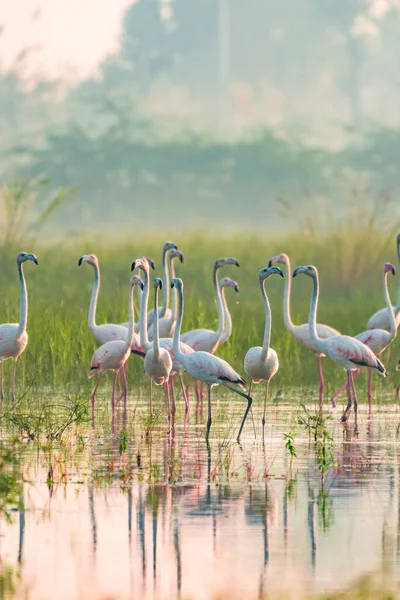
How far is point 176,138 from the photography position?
4234cm

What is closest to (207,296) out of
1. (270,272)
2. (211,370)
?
(270,272)

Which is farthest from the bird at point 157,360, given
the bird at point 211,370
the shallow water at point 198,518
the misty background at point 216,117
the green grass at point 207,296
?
the misty background at point 216,117

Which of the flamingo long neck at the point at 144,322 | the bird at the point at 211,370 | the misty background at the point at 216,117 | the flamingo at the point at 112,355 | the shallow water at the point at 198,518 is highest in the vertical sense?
the misty background at the point at 216,117

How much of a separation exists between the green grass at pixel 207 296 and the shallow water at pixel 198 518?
169 inches

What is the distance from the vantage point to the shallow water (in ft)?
22.1

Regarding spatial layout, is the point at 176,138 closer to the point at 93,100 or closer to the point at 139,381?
the point at 93,100

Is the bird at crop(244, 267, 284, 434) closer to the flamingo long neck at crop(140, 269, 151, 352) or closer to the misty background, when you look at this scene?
the flamingo long neck at crop(140, 269, 151, 352)

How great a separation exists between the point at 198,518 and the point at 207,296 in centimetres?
1892

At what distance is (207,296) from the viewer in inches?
1060

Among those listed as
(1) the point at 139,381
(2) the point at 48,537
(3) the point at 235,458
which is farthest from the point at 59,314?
(2) the point at 48,537

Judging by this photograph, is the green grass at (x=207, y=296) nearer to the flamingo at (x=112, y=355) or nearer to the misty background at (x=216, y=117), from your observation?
the flamingo at (x=112, y=355)

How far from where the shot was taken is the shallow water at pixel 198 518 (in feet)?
22.1

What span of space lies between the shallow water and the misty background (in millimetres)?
30657

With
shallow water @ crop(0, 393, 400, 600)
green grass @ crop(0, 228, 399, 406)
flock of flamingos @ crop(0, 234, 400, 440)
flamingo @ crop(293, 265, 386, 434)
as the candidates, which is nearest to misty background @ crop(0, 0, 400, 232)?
green grass @ crop(0, 228, 399, 406)
